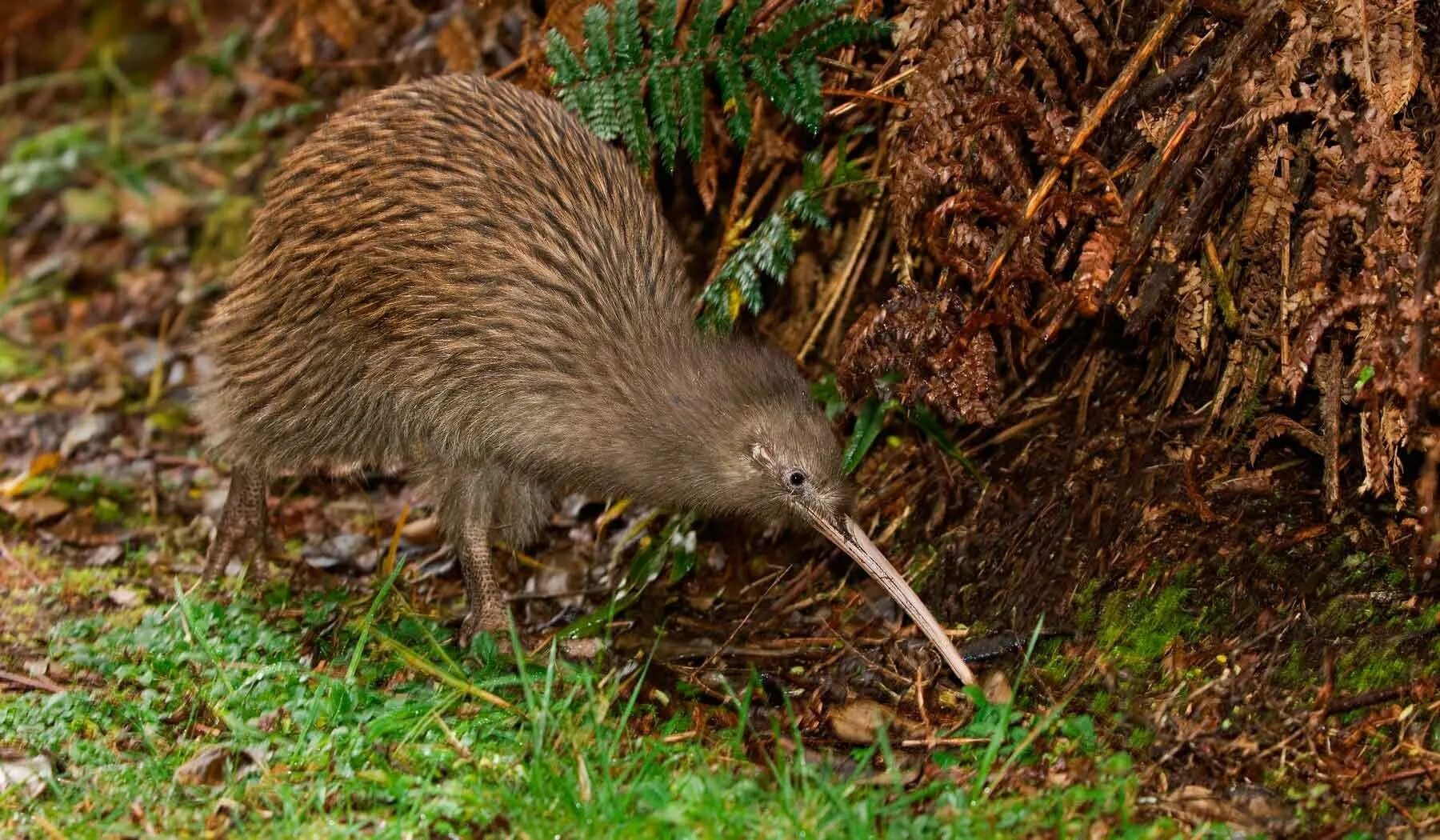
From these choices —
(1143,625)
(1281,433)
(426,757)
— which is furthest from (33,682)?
(1281,433)

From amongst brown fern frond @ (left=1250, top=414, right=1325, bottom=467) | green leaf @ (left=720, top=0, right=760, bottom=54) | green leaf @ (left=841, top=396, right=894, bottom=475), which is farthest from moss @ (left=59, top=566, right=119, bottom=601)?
brown fern frond @ (left=1250, top=414, right=1325, bottom=467)

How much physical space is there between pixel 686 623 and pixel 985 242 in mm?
1163

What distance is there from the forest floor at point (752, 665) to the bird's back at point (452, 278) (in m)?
0.49

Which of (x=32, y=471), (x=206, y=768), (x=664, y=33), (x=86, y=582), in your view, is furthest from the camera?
(x=32, y=471)

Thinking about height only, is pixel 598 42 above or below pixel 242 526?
above

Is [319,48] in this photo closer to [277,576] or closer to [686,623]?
[277,576]

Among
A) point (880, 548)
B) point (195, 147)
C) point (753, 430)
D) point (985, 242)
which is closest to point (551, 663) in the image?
point (753, 430)

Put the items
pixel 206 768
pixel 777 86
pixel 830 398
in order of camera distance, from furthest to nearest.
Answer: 1. pixel 830 398
2. pixel 777 86
3. pixel 206 768

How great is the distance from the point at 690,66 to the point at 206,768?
1.88m

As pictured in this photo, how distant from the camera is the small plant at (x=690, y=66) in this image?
3.48 metres

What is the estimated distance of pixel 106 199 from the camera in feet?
19.2

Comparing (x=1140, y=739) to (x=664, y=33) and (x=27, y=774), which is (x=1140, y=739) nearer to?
(x=664, y=33)

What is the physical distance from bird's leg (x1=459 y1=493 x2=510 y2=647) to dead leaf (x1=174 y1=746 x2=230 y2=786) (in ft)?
2.66

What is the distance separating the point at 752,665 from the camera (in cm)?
340
